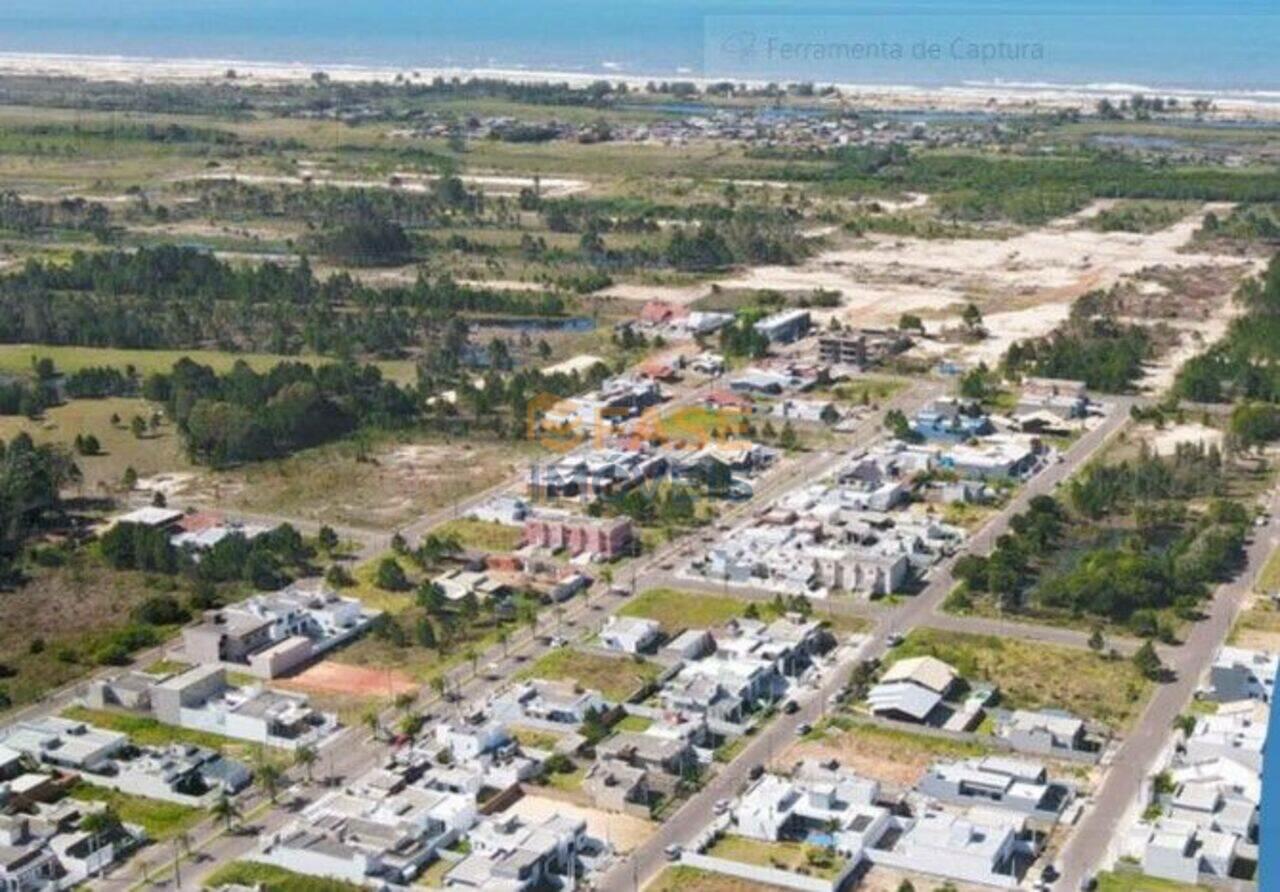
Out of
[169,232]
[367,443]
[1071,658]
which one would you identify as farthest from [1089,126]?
[1071,658]

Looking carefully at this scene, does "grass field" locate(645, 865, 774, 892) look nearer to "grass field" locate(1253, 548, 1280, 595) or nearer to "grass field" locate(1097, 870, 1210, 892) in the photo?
"grass field" locate(1097, 870, 1210, 892)

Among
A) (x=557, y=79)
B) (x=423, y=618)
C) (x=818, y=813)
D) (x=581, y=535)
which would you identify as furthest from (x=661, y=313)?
(x=557, y=79)

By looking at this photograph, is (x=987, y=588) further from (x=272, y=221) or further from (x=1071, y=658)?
(x=272, y=221)

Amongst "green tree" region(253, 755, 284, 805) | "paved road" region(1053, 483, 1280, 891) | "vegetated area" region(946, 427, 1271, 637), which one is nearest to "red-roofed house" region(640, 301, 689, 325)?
"vegetated area" region(946, 427, 1271, 637)

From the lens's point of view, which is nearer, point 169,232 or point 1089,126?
point 169,232

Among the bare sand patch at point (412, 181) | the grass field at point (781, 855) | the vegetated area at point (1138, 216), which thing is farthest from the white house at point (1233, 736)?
the bare sand patch at point (412, 181)
